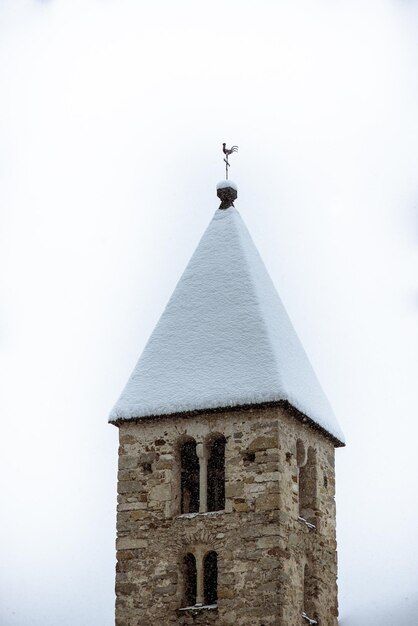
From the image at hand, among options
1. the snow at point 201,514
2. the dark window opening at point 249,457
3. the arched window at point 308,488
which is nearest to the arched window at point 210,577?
the snow at point 201,514

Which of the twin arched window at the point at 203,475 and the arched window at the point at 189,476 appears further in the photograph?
the arched window at the point at 189,476

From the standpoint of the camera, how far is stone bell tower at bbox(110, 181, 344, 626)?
1230 inches

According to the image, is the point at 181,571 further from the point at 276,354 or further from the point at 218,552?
the point at 276,354

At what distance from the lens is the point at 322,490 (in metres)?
33.6

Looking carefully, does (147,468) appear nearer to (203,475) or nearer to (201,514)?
(203,475)

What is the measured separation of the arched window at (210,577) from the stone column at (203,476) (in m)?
0.85

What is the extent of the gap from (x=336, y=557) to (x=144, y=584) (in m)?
4.04

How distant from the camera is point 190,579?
31.7 m

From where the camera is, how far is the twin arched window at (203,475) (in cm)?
3200

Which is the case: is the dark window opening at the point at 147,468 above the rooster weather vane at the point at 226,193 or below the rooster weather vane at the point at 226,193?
below

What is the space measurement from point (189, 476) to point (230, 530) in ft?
5.45

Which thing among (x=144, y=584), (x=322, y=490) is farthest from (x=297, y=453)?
(x=144, y=584)

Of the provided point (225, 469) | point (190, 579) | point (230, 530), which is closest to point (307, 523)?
point (230, 530)

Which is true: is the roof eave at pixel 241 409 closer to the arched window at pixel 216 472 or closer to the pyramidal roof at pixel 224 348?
the pyramidal roof at pixel 224 348
